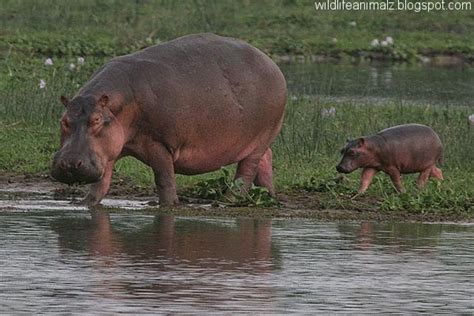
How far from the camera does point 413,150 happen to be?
A: 12242 millimetres

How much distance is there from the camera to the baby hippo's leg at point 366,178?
38.2 feet

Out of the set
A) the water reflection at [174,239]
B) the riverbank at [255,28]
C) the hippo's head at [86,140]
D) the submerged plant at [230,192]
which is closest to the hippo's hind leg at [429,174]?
the submerged plant at [230,192]

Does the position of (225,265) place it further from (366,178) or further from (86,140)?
(366,178)

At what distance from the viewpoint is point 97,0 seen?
27688 mm

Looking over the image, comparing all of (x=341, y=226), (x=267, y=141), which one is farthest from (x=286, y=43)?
(x=341, y=226)

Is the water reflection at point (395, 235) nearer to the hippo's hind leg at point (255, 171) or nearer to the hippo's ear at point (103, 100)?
the hippo's hind leg at point (255, 171)

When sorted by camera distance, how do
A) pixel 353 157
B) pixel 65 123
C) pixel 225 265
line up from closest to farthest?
pixel 225 265
pixel 65 123
pixel 353 157

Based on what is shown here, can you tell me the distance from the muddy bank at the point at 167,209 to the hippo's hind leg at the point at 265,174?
10 centimetres

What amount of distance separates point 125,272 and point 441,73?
16070 mm

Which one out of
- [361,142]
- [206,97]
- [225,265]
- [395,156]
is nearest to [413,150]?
[395,156]

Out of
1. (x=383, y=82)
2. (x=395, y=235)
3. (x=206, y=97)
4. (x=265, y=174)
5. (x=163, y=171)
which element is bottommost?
(x=395, y=235)

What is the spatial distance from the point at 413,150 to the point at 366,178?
494 mm

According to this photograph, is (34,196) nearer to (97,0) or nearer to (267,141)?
(267,141)

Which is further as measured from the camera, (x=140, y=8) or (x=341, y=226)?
(x=140, y=8)
